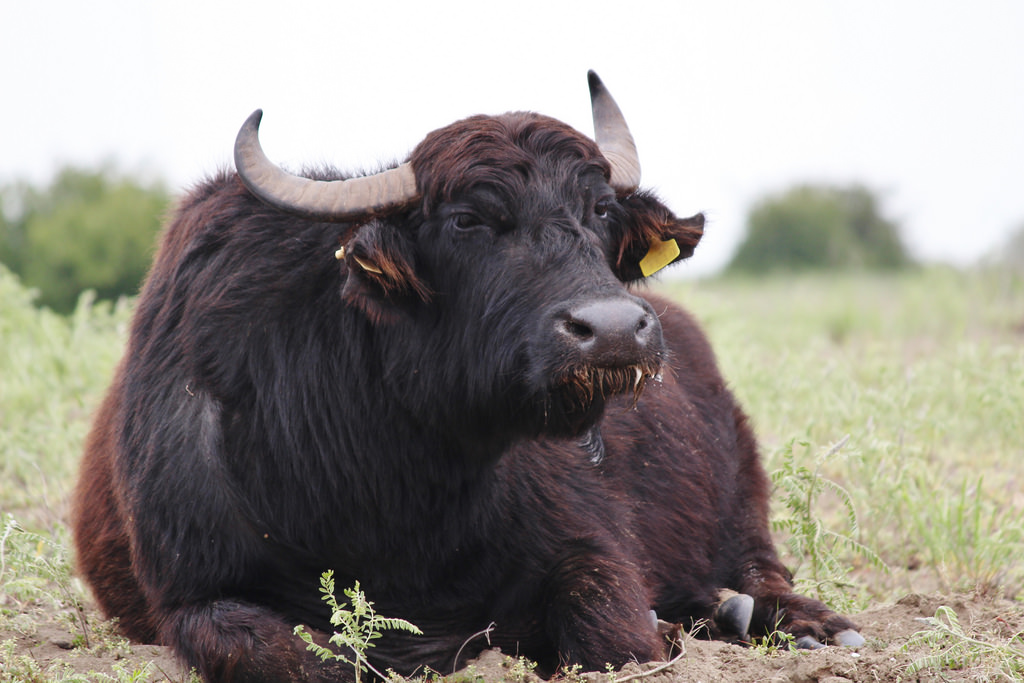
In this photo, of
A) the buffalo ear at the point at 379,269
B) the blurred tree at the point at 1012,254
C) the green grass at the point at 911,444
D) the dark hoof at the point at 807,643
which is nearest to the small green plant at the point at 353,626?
the buffalo ear at the point at 379,269

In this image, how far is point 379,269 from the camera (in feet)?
11.2

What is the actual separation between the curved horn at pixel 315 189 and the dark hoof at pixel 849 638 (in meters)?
2.38

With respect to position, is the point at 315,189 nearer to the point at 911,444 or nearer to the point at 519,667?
the point at 519,667

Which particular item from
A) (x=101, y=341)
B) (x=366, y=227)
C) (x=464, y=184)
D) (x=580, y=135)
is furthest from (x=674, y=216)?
(x=101, y=341)

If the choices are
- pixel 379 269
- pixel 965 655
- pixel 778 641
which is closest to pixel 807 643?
pixel 778 641

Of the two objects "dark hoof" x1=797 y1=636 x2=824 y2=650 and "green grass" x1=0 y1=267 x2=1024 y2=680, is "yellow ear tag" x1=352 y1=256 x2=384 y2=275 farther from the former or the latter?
"dark hoof" x1=797 y1=636 x2=824 y2=650

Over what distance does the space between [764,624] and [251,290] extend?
8.83 ft

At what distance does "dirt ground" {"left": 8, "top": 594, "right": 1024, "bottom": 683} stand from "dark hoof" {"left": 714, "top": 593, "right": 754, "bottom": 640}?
1.90 ft

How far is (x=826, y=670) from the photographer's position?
3.38 m

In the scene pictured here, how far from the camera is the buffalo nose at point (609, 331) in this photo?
3.16 m

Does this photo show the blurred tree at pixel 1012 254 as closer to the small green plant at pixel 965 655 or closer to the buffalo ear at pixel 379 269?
the small green plant at pixel 965 655

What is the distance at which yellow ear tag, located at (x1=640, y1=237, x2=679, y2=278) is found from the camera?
4035mm

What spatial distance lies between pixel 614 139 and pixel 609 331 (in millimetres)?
1421

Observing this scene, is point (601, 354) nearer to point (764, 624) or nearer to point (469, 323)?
point (469, 323)
